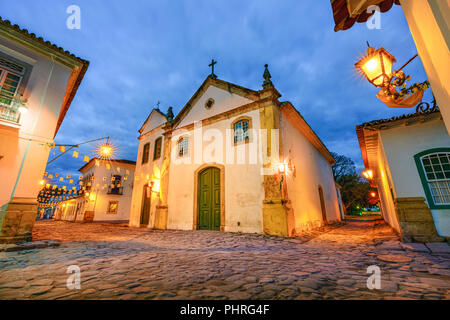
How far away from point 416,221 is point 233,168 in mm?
6741

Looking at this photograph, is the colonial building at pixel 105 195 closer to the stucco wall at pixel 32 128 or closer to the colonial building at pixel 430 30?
the stucco wall at pixel 32 128

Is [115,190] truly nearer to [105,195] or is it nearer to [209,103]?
Result: [105,195]

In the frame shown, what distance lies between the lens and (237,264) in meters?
3.60

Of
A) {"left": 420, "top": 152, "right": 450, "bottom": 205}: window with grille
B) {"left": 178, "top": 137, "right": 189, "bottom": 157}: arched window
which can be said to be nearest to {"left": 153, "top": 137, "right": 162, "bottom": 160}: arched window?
{"left": 178, "top": 137, "right": 189, "bottom": 157}: arched window

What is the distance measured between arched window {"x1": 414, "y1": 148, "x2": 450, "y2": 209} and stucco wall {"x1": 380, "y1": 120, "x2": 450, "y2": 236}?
0.14 m

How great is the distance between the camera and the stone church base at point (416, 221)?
5785 millimetres

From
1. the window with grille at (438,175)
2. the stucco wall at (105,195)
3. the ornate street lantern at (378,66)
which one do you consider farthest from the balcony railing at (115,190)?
the window with grille at (438,175)

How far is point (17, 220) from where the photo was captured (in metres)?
5.79

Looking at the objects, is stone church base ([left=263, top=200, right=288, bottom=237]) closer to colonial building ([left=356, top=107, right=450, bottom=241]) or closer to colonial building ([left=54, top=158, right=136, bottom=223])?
colonial building ([left=356, top=107, right=450, bottom=241])

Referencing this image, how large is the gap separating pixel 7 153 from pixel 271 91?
10.1 metres

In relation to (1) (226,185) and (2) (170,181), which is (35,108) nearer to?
(2) (170,181)

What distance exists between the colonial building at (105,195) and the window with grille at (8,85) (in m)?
14.5
